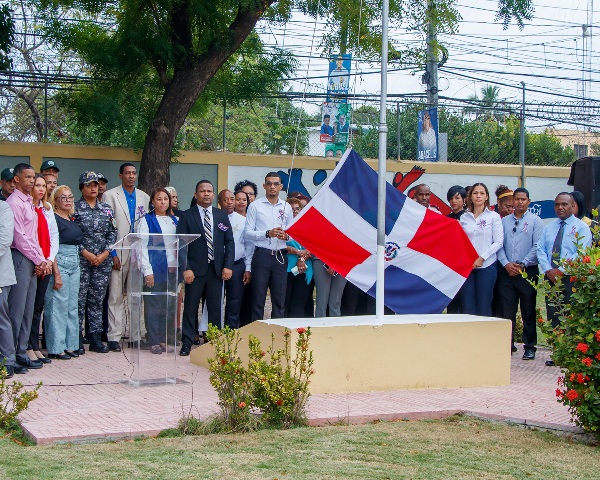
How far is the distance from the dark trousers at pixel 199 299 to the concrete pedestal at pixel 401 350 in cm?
175

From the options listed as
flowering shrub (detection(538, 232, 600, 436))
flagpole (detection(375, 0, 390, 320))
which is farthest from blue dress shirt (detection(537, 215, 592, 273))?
flowering shrub (detection(538, 232, 600, 436))

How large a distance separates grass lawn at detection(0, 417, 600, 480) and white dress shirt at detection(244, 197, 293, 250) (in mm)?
4476

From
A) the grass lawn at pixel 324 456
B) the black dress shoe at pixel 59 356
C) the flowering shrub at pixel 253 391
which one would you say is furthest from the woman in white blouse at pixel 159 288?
the grass lawn at pixel 324 456

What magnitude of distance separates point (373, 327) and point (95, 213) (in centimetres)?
408

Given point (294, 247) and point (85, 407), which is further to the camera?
point (294, 247)

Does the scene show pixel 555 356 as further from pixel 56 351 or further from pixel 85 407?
pixel 56 351

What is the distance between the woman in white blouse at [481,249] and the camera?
11.0m

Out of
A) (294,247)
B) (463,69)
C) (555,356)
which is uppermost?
(463,69)

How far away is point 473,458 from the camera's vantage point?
600 cm

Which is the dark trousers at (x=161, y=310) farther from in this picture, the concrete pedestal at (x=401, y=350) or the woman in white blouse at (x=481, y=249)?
the woman in white blouse at (x=481, y=249)

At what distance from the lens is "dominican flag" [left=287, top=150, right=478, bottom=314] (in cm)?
964

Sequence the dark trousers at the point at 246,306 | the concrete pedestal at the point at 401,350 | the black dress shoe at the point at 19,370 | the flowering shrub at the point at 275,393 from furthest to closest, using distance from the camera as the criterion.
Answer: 1. the dark trousers at the point at 246,306
2. the black dress shoe at the point at 19,370
3. the concrete pedestal at the point at 401,350
4. the flowering shrub at the point at 275,393

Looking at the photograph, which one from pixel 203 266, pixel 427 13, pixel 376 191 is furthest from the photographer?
pixel 427 13

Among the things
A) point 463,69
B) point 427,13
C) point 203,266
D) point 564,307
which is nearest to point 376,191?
point 203,266
